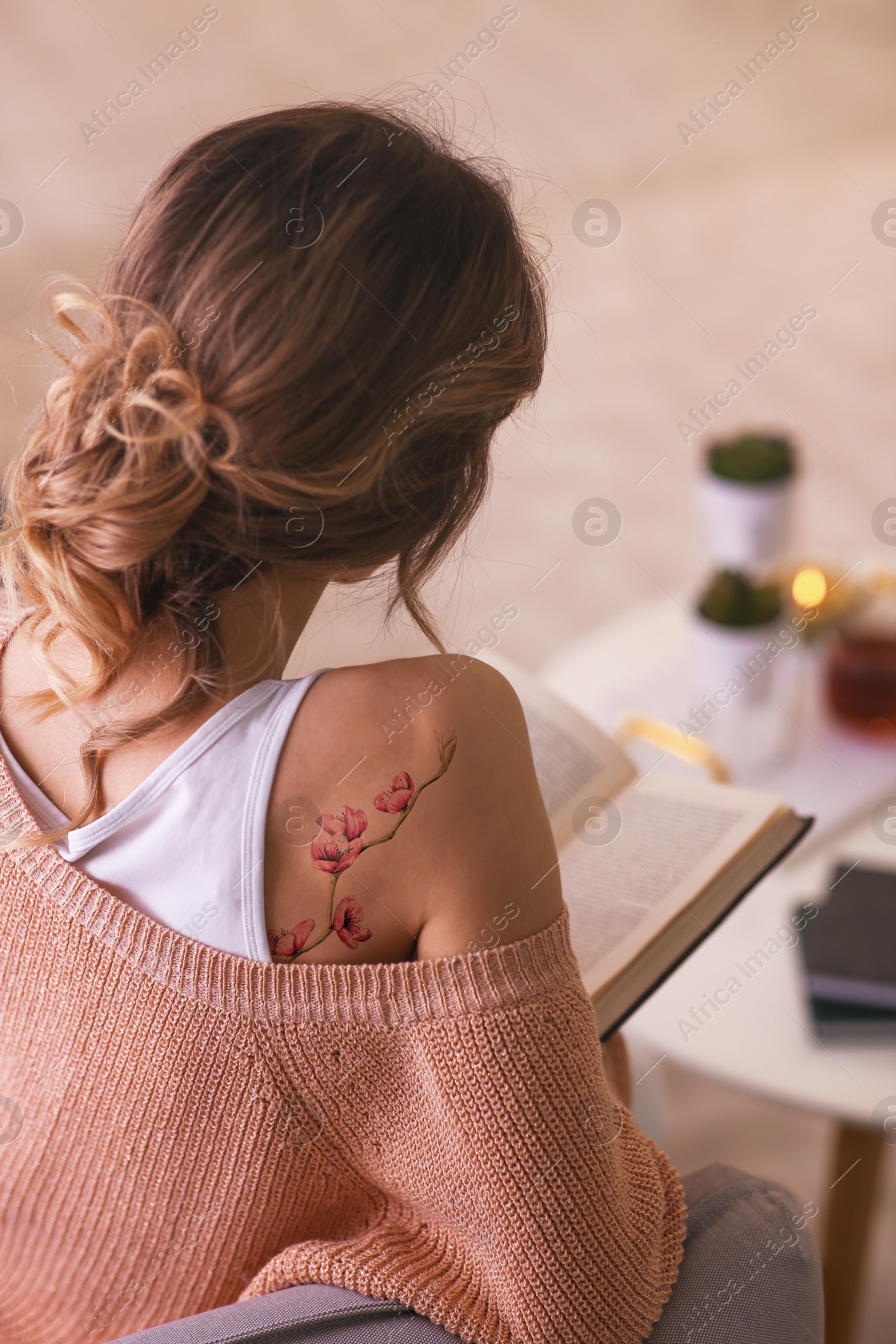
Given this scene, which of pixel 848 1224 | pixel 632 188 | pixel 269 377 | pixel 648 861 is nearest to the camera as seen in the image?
pixel 269 377

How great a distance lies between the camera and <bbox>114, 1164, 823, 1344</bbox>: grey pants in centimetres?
54

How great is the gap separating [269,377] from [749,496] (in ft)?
2.74

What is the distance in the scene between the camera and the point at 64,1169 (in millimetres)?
560

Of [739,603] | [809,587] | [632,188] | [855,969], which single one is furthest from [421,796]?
[632,188]

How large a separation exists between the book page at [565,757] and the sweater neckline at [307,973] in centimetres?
32

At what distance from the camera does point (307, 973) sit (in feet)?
1.59

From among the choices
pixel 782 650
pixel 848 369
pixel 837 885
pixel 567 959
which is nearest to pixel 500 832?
pixel 567 959

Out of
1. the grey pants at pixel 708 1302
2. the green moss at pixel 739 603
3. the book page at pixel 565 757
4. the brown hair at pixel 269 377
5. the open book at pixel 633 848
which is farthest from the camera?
the green moss at pixel 739 603

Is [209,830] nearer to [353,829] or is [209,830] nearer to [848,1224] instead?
[353,829]

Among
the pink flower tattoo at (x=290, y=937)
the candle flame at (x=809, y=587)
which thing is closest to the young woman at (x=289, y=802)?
the pink flower tattoo at (x=290, y=937)

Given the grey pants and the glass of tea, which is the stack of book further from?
the glass of tea

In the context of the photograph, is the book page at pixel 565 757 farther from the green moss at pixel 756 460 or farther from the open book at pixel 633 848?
the green moss at pixel 756 460

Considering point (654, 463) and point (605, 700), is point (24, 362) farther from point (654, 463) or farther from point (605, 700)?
point (654, 463)

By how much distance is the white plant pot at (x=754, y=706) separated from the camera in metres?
1.11
